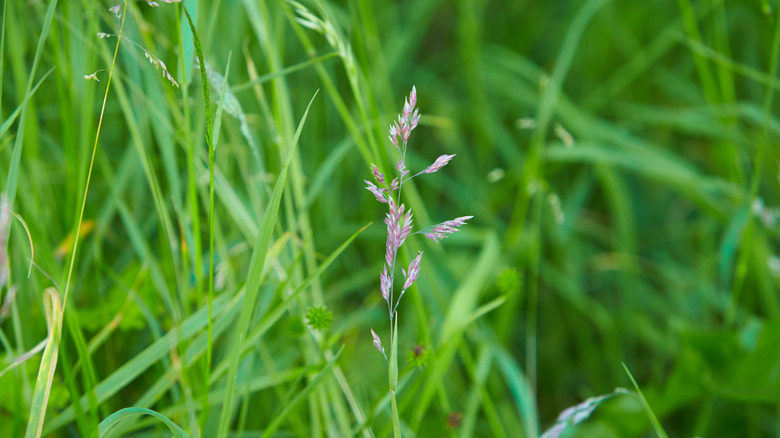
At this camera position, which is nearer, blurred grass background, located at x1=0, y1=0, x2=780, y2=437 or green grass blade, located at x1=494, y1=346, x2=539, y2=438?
blurred grass background, located at x1=0, y1=0, x2=780, y2=437

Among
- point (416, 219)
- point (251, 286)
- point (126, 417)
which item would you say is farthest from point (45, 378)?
point (416, 219)

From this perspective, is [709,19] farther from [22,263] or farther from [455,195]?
[22,263]

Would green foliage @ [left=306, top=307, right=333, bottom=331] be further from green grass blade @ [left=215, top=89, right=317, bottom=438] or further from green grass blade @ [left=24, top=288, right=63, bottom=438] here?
green grass blade @ [left=24, top=288, right=63, bottom=438]

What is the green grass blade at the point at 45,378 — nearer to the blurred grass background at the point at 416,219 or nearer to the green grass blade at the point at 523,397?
the blurred grass background at the point at 416,219

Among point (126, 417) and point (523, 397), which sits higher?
point (126, 417)

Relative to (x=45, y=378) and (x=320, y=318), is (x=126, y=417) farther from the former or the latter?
(x=320, y=318)

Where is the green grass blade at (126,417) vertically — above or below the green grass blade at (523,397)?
above

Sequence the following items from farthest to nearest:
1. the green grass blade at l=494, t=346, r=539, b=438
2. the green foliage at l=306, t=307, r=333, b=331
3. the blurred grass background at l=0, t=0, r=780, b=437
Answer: the green grass blade at l=494, t=346, r=539, b=438 < the blurred grass background at l=0, t=0, r=780, b=437 < the green foliage at l=306, t=307, r=333, b=331

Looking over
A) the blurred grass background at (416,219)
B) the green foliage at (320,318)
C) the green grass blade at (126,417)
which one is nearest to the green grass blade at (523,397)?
the blurred grass background at (416,219)

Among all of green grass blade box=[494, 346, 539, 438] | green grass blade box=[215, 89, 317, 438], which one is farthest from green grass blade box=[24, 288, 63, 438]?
green grass blade box=[494, 346, 539, 438]

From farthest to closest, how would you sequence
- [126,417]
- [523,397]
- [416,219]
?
[416,219]
[523,397]
[126,417]
